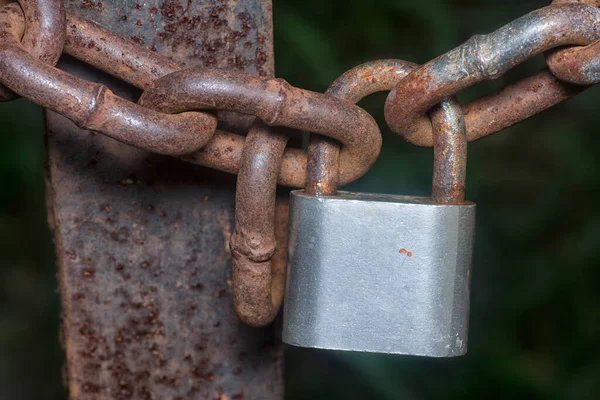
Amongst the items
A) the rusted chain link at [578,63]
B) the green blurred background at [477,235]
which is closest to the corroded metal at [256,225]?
the rusted chain link at [578,63]

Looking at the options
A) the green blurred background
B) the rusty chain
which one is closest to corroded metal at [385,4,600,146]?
the rusty chain

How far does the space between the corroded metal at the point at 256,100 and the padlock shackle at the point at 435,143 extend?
1.5 inches

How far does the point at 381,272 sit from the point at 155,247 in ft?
0.79

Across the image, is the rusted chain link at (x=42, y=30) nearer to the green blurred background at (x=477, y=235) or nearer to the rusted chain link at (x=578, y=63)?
the rusted chain link at (x=578, y=63)

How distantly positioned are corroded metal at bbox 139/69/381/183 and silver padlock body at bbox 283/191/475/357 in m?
0.08

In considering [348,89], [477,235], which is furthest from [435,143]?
[477,235]

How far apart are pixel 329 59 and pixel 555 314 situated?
929mm

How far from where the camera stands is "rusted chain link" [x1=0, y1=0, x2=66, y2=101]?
628mm

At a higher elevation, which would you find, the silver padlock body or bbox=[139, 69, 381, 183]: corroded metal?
bbox=[139, 69, 381, 183]: corroded metal

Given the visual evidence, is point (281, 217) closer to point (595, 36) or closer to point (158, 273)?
point (158, 273)

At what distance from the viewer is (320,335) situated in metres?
0.71

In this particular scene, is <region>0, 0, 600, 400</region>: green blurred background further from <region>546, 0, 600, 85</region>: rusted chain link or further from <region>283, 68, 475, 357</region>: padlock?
<region>546, 0, 600, 85</region>: rusted chain link

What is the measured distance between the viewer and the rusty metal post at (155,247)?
73 centimetres

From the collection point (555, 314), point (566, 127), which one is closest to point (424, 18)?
point (566, 127)
